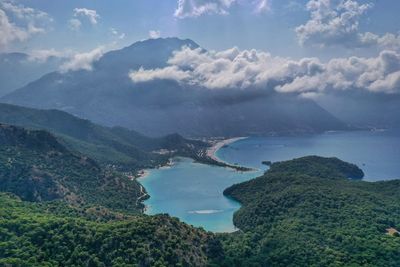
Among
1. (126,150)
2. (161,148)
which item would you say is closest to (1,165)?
(126,150)

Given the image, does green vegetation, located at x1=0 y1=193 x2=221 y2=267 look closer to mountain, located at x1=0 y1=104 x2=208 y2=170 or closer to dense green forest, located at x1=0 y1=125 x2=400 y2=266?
dense green forest, located at x1=0 y1=125 x2=400 y2=266

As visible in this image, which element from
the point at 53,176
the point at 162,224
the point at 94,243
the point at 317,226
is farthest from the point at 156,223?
the point at 53,176

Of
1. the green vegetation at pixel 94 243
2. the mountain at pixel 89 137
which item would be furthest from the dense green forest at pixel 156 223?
the mountain at pixel 89 137

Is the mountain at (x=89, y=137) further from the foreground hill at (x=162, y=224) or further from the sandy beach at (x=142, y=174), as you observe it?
the foreground hill at (x=162, y=224)

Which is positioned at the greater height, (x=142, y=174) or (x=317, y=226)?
(x=142, y=174)

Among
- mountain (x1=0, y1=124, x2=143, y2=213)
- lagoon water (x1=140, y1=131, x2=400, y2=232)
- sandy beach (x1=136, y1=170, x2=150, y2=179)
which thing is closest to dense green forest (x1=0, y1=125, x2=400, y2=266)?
mountain (x1=0, y1=124, x2=143, y2=213)

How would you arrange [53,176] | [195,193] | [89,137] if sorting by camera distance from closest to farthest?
[53,176] → [195,193] → [89,137]

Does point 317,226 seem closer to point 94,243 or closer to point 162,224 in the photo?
point 162,224
